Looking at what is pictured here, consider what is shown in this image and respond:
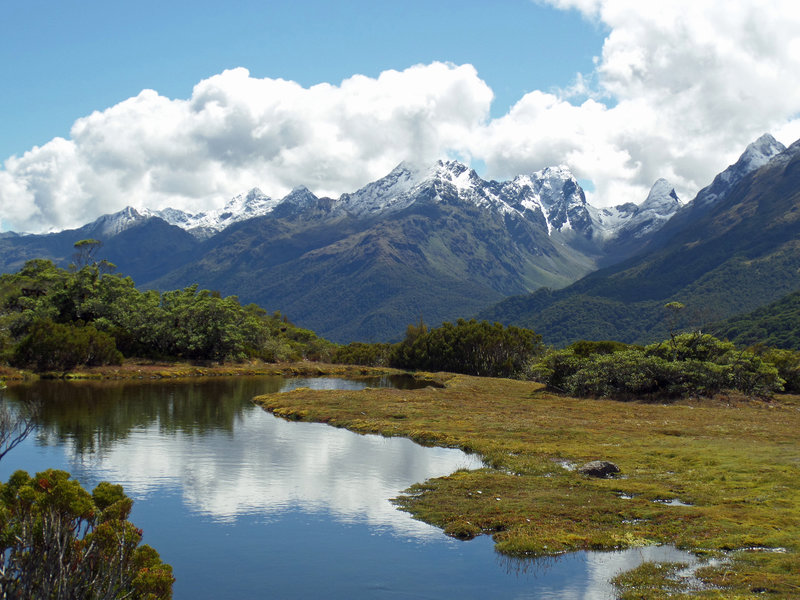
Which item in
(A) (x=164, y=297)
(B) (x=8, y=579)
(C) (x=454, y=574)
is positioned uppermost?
(A) (x=164, y=297)

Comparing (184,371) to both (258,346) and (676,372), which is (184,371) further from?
(676,372)

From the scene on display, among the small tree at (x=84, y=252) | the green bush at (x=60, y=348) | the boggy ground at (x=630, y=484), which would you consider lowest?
the boggy ground at (x=630, y=484)

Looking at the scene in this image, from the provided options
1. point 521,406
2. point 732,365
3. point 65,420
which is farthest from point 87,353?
point 732,365

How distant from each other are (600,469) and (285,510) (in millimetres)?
20453

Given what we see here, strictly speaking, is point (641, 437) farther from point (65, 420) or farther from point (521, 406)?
point (65, 420)

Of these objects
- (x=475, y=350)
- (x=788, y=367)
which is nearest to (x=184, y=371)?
(x=475, y=350)

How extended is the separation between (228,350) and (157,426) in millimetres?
84555

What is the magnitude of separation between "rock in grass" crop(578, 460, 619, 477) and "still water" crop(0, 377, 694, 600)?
8.60 meters

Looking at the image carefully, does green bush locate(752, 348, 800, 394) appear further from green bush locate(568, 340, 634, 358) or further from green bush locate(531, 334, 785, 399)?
green bush locate(568, 340, 634, 358)

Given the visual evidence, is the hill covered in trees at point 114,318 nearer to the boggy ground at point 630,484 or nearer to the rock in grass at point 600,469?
the boggy ground at point 630,484

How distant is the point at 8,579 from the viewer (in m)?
16.0

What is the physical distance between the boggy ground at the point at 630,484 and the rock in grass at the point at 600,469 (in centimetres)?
68

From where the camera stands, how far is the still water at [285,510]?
26.6 m

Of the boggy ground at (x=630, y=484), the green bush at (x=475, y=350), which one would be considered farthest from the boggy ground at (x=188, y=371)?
the boggy ground at (x=630, y=484)
